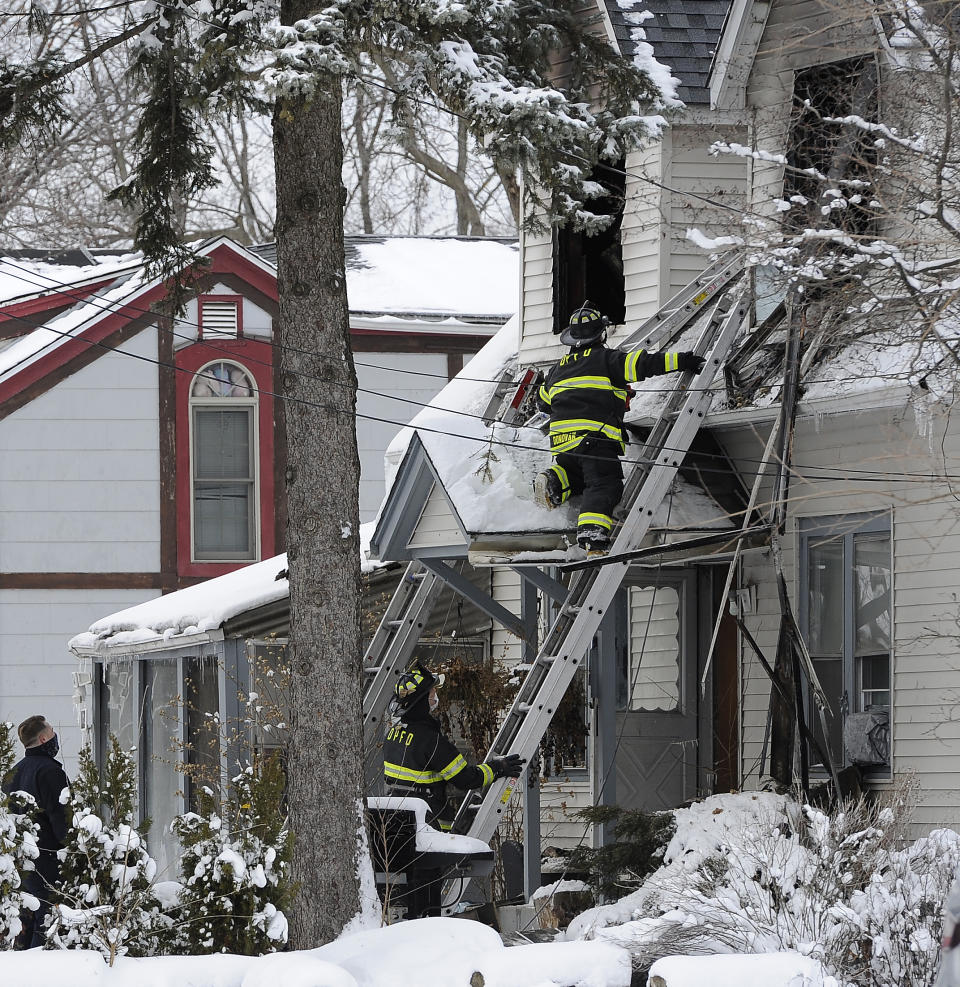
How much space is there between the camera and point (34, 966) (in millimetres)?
6234

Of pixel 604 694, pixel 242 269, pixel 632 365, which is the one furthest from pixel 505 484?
pixel 242 269

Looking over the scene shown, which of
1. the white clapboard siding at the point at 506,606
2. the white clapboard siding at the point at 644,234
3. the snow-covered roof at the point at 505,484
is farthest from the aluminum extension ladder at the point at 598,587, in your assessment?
the white clapboard siding at the point at 506,606

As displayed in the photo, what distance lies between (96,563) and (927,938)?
13.2 metres

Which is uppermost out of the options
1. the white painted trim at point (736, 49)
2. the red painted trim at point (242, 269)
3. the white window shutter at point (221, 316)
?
the white painted trim at point (736, 49)

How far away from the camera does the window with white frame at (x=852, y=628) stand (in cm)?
1056

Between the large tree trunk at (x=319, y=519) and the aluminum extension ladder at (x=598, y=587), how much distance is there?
1.12m

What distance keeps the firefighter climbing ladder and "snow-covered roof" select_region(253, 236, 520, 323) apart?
699 centimetres

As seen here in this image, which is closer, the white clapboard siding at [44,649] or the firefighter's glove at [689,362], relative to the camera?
the firefighter's glove at [689,362]

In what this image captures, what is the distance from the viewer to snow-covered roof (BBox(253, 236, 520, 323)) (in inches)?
762

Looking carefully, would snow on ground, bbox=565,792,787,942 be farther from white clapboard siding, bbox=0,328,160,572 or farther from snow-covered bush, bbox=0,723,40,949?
white clapboard siding, bbox=0,328,160,572

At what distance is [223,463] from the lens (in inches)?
737

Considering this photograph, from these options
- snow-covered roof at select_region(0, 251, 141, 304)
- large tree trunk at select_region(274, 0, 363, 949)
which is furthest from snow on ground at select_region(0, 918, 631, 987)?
snow-covered roof at select_region(0, 251, 141, 304)

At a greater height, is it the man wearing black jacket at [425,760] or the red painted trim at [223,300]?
the red painted trim at [223,300]

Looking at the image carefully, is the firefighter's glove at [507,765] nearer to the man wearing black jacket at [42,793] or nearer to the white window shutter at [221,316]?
the man wearing black jacket at [42,793]
